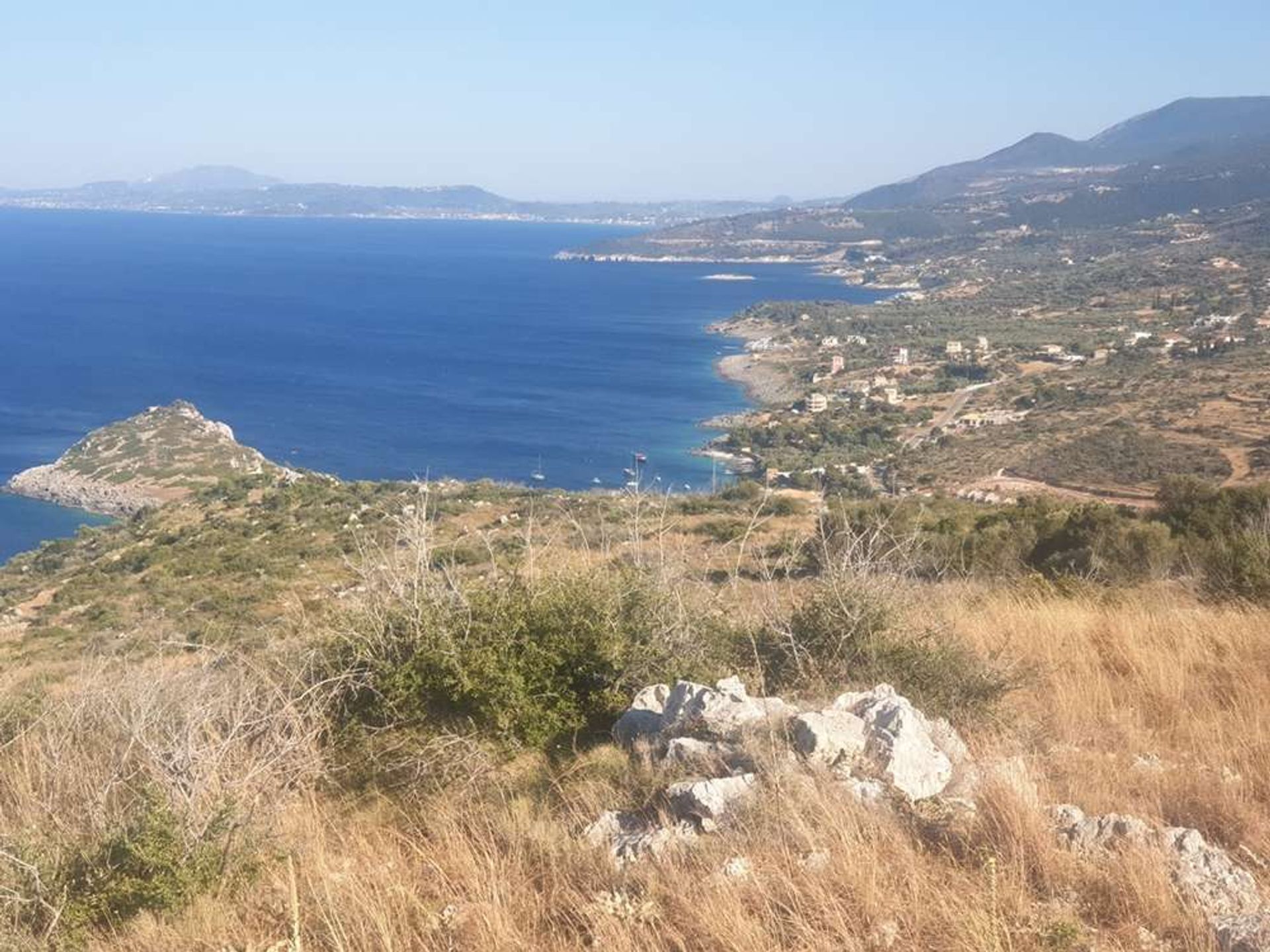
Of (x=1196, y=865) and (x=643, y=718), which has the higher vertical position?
(x=1196, y=865)

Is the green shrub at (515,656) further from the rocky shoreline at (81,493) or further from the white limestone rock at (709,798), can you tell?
the rocky shoreline at (81,493)

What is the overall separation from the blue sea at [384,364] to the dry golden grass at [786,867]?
17430mm

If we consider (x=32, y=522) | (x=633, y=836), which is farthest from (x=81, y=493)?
(x=633, y=836)

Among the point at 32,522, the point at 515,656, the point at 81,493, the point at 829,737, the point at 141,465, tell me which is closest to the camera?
the point at 829,737

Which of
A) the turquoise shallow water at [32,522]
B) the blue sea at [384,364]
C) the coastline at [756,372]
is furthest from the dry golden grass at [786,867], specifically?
the coastline at [756,372]

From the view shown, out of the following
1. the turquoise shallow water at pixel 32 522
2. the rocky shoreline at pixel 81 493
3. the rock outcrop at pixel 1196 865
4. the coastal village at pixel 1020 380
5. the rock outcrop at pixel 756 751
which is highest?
the rock outcrop at pixel 1196 865

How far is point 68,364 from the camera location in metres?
80.9

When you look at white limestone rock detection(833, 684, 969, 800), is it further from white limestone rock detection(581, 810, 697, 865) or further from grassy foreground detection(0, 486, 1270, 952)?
white limestone rock detection(581, 810, 697, 865)

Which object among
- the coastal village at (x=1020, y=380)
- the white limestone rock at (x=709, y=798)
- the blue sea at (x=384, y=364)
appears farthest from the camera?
the blue sea at (x=384, y=364)

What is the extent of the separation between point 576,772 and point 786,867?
133cm

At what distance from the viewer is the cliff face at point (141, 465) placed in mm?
48156

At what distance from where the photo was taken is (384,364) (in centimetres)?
8562

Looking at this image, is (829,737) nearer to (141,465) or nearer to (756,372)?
(141,465)

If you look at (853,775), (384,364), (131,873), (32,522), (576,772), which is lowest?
(32,522)
